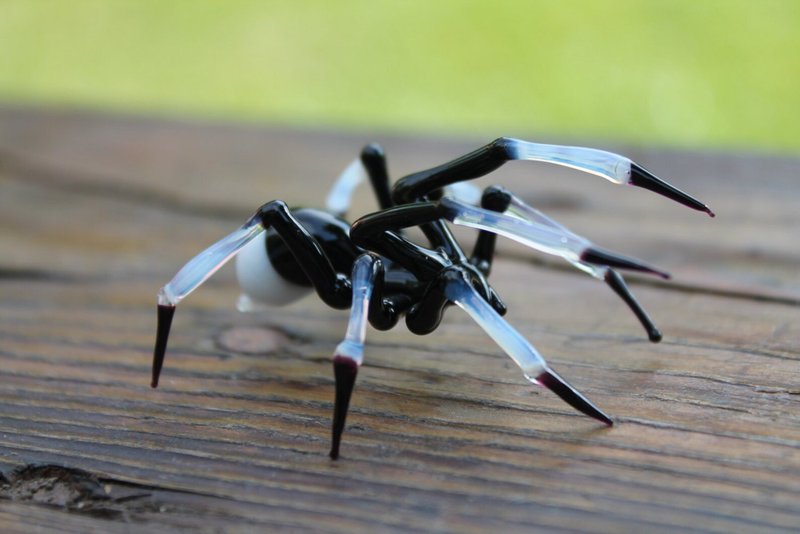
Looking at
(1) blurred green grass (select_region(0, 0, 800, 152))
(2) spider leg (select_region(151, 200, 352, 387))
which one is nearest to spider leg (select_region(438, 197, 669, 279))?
(2) spider leg (select_region(151, 200, 352, 387))

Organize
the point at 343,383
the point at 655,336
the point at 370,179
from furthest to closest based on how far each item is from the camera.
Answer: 1. the point at 370,179
2. the point at 655,336
3. the point at 343,383

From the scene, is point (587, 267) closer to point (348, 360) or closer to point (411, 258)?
point (411, 258)

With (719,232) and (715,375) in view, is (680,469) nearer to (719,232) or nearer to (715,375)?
(715,375)

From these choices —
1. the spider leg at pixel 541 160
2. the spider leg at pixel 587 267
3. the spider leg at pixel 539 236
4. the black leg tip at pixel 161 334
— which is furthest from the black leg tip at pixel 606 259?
the black leg tip at pixel 161 334

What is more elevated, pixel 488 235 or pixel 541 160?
pixel 541 160

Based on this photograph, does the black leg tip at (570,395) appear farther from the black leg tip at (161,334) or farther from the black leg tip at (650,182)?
the black leg tip at (161,334)

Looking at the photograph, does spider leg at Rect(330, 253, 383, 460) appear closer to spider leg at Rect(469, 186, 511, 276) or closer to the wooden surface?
the wooden surface

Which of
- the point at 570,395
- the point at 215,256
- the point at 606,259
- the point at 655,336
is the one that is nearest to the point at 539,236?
the point at 606,259
